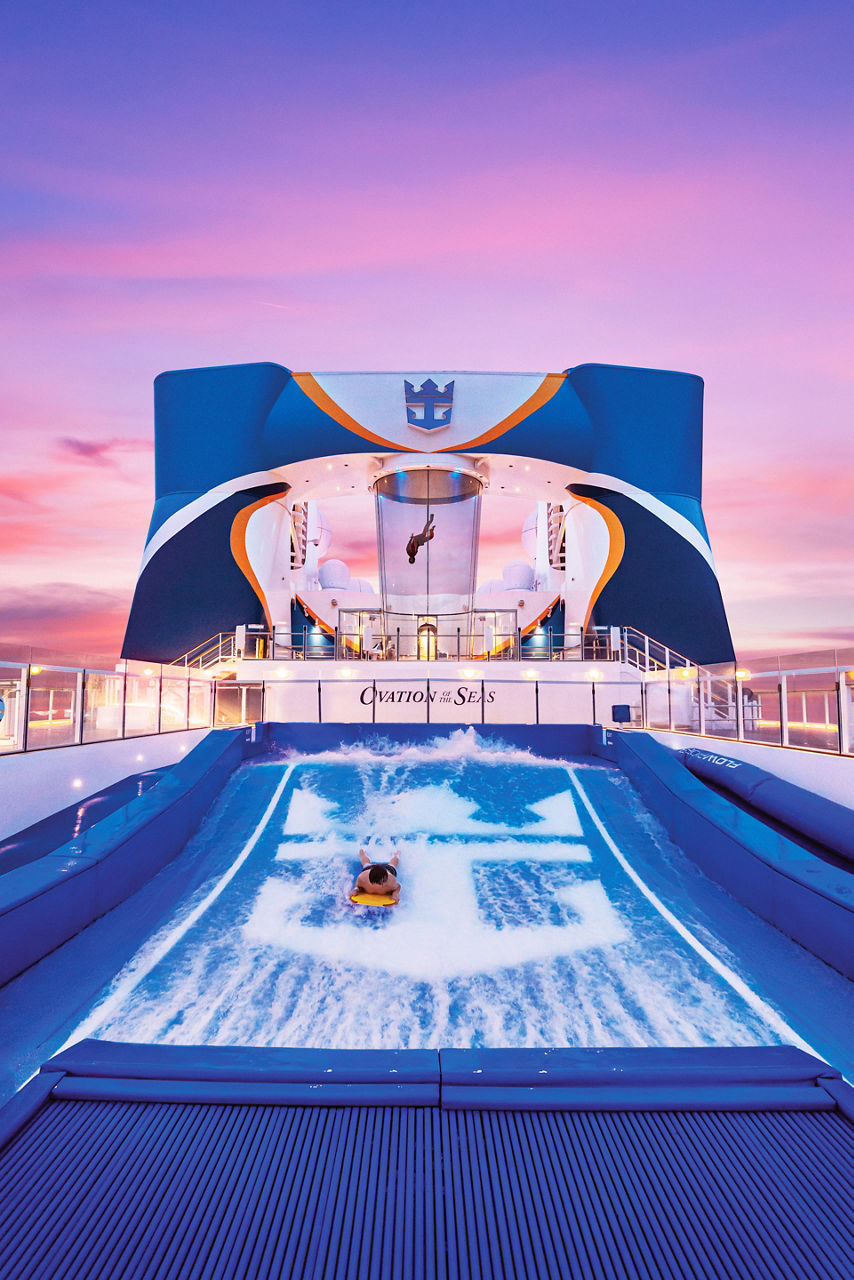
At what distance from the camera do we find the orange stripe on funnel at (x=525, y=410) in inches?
1070

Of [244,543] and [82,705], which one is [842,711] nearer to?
[82,705]

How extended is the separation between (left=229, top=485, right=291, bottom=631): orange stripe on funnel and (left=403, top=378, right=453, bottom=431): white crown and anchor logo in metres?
7.06

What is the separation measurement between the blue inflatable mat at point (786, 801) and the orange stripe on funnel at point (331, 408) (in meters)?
21.0

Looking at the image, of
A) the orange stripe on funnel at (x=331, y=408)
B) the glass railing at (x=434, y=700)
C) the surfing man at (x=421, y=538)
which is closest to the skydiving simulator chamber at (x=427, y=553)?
the surfing man at (x=421, y=538)

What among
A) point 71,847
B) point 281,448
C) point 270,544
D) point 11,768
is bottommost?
point 71,847

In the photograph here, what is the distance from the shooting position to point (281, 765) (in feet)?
36.3

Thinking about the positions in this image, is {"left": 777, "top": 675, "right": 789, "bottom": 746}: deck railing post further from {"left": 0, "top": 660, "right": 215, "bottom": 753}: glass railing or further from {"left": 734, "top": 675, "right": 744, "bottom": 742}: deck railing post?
{"left": 0, "top": 660, "right": 215, "bottom": 753}: glass railing

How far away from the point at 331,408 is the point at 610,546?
1292 cm

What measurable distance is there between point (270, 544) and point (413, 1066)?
95.8ft

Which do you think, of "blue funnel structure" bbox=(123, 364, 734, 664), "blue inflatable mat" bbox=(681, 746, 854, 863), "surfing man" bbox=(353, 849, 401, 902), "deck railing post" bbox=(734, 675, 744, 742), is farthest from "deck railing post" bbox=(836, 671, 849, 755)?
"blue funnel structure" bbox=(123, 364, 734, 664)

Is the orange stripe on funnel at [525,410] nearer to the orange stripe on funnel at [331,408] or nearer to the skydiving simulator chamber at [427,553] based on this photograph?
the skydiving simulator chamber at [427,553]

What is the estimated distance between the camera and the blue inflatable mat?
6867mm

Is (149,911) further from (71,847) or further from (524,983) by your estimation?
(524,983)

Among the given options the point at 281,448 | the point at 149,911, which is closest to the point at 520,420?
the point at 281,448
